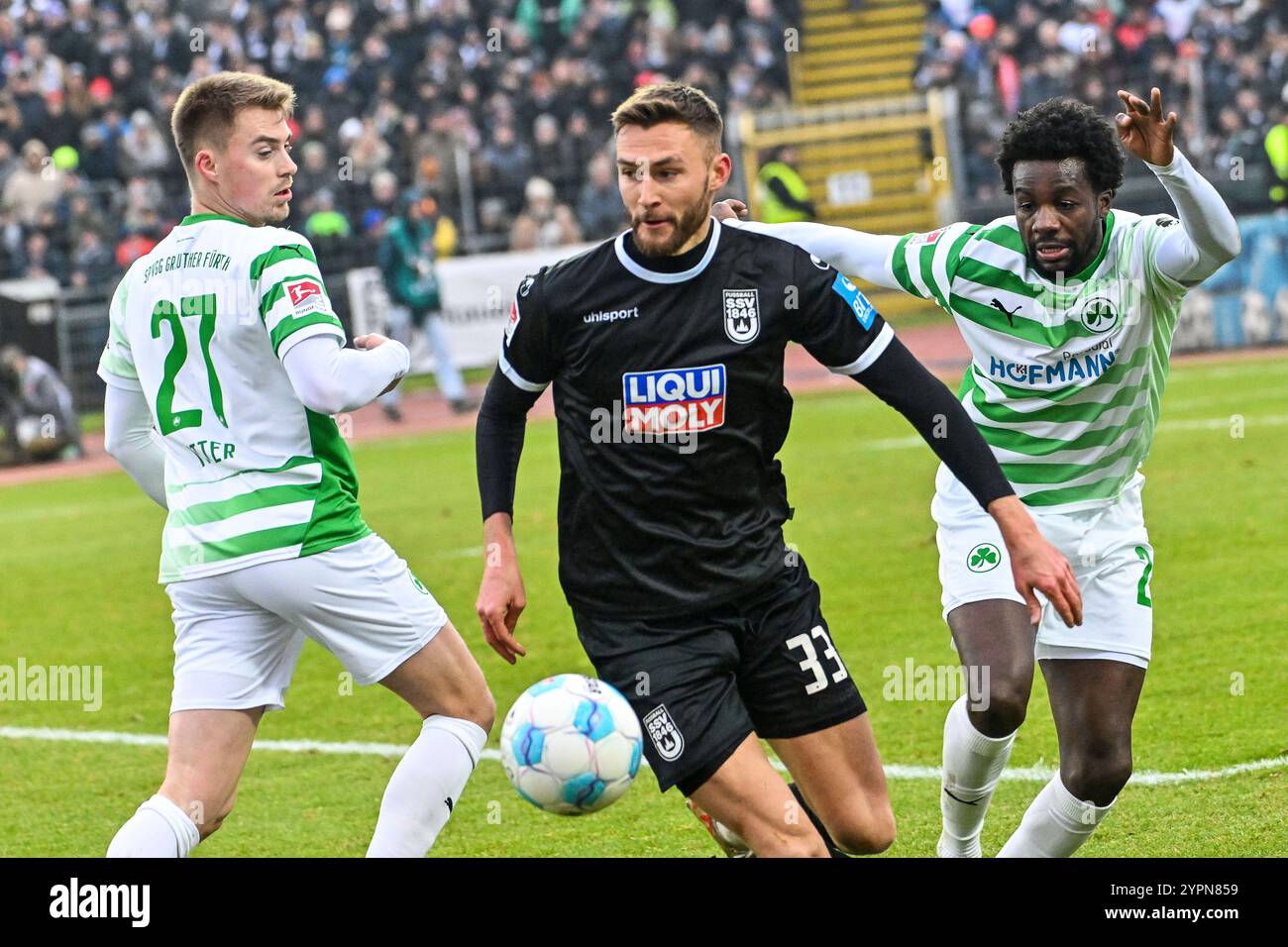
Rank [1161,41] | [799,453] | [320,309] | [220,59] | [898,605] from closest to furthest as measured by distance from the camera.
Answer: [320,309], [898,605], [799,453], [1161,41], [220,59]

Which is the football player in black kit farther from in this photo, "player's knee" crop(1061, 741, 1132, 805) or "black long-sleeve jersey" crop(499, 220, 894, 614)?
"player's knee" crop(1061, 741, 1132, 805)

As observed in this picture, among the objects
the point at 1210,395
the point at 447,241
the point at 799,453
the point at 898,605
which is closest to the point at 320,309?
the point at 898,605

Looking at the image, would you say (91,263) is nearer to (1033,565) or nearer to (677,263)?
(677,263)

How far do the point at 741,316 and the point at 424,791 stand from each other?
145 centimetres

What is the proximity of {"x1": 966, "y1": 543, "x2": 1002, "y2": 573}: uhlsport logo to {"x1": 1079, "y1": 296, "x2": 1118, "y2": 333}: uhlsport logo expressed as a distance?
69cm

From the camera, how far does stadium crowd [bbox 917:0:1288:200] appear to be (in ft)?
74.3

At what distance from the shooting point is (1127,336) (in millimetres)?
4996

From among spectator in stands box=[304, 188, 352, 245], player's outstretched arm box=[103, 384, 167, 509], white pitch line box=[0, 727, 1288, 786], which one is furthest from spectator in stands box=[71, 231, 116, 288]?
player's outstretched arm box=[103, 384, 167, 509]

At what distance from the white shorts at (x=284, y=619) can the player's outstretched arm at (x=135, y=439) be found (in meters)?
0.50

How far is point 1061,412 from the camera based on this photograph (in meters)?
5.09

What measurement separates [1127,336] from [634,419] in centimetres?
155

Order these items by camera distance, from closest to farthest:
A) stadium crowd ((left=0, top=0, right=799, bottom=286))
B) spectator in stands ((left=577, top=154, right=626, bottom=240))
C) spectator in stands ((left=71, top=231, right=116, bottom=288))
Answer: spectator in stands ((left=71, top=231, right=116, bottom=288)), spectator in stands ((left=577, top=154, right=626, bottom=240)), stadium crowd ((left=0, top=0, right=799, bottom=286))

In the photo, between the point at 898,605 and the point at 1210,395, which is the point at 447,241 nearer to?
the point at 1210,395

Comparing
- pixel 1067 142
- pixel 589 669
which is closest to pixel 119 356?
pixel 1067 142
